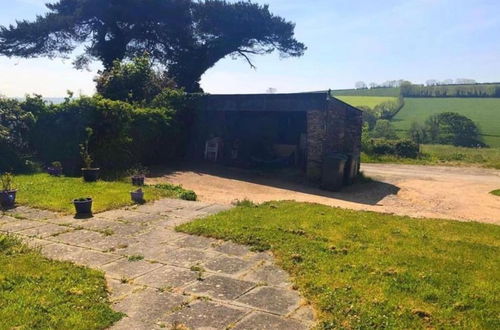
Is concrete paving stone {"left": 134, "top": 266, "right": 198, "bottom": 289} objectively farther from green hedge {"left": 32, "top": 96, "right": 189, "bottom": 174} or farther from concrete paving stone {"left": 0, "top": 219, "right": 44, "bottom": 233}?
green hedge {"left": 32, "top": 96, "right": 189, "bottom": 174}

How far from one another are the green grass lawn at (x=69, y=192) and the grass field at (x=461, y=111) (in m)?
31.3

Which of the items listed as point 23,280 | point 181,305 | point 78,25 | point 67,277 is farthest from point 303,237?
point 78,25

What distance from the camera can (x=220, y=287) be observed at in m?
4.93

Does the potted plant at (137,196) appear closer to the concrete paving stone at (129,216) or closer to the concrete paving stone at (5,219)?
the concrete paving stone at (129,216)

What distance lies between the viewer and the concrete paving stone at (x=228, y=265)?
5535 mm

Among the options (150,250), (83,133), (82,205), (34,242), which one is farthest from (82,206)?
(83,133)

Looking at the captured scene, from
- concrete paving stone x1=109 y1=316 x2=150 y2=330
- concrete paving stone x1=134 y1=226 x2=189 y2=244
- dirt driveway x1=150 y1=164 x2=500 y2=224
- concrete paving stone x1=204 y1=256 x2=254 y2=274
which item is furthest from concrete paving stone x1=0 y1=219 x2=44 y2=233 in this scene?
dirt driveway x1=150 y1=164 x2=500 y2=224

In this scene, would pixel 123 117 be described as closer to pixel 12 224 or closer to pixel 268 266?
pixel 12 224

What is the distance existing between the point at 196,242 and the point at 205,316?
2641 mm

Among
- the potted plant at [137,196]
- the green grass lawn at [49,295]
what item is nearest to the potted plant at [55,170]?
the potted plant at [137,196]

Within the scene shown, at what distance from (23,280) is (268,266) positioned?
289 cm

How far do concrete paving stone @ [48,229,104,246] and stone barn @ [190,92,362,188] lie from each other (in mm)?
9714

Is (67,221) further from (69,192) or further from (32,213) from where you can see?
(69,192)

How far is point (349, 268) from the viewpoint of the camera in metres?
5.50
